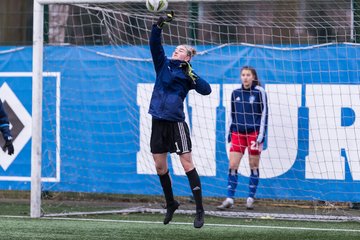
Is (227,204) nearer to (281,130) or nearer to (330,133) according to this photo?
(281,130)

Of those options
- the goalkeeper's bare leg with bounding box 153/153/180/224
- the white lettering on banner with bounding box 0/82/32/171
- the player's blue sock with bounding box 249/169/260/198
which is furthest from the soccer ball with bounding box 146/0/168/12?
the white lettering on banner with bounding box 0/82/32/171

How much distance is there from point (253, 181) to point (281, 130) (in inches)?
30.4

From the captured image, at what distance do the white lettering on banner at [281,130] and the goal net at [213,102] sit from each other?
14 millimetres

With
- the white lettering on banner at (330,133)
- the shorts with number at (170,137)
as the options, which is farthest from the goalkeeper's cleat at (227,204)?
the shorts with number at (170,137)

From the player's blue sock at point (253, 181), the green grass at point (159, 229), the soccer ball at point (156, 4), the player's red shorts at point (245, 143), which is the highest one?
the soccer ball at point (156, 4)

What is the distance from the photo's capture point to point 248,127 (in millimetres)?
11969

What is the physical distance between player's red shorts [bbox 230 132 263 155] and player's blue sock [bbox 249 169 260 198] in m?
0.26

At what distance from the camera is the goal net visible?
38.3 ft

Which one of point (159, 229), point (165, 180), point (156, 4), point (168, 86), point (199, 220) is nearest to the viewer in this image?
point (199, 220)

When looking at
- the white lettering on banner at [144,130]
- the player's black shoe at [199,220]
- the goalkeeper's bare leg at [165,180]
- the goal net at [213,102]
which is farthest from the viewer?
the white lettering on banner at [144,130]

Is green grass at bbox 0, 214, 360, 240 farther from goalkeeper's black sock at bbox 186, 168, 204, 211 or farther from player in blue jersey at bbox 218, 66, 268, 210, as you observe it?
player in blue jersey at bbox 218, 66, 268, 210

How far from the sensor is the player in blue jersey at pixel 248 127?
38.7 feet

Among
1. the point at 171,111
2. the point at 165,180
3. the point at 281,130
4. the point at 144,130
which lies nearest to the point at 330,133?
the point at 281,130

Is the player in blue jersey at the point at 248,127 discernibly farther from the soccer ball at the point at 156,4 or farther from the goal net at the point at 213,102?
the soccer ball at the point at 156,4
